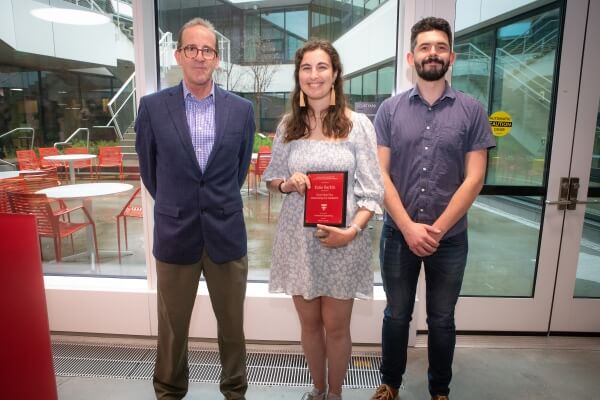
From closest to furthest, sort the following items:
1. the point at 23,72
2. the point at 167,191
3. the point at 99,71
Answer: the point at 167,191, the point at 23,72, the point at 99,71

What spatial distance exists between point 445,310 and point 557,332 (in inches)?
58.3

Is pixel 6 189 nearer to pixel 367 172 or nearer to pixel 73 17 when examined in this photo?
pixel 367 172

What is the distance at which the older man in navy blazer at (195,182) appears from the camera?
68.9 inches

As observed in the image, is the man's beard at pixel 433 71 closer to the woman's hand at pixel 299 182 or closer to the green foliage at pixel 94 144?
the woman's hand at pixel 299 182

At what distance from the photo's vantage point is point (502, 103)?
2.63 metres

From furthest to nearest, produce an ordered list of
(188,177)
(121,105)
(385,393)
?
(121,105)
(385,393)
(188,177)

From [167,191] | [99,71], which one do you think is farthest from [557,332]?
[99,71]

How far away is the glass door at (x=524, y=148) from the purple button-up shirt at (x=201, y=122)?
1669 mm

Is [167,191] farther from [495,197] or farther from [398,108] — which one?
[495,197]

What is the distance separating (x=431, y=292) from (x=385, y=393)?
0.62 m

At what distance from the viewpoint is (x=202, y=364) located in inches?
98.7

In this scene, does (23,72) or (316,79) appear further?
(23,72)

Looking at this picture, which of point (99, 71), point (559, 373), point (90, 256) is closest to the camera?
point (559, 373)

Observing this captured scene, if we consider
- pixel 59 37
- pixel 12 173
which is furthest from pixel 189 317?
pixel 59 37
